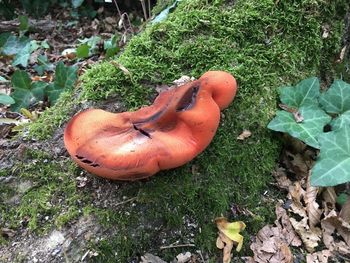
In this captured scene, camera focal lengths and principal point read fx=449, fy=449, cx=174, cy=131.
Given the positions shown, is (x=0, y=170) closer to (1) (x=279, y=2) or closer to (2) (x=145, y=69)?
(2) (x=145, y=69)

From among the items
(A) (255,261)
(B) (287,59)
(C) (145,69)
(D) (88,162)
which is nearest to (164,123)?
(D) (88,162)

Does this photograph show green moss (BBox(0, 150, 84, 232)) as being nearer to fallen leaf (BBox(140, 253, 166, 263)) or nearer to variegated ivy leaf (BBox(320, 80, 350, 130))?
fallen leaf (BBox(140, 253, 166, 263))

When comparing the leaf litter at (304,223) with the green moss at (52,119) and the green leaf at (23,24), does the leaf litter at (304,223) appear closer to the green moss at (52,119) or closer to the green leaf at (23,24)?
the green moss at (52,119)

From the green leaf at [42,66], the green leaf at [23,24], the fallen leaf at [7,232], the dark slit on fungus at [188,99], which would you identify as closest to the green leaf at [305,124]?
the dark slit on fungus at [188,99]

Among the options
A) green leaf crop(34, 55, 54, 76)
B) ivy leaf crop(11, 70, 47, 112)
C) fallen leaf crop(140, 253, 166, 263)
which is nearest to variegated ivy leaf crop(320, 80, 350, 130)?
fallen leaf crop(140, 253, 166, 263)

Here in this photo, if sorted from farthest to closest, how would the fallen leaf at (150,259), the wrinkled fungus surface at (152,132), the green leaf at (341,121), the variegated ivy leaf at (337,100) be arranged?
the variegated ivy leaf at (337,100)
the green leaf at (341,121)
the fallen leaf at (150,259)
the wrinkled fungus surface at (152,132)

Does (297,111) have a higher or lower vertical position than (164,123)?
lower

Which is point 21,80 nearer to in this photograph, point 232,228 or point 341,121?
point 232,228
